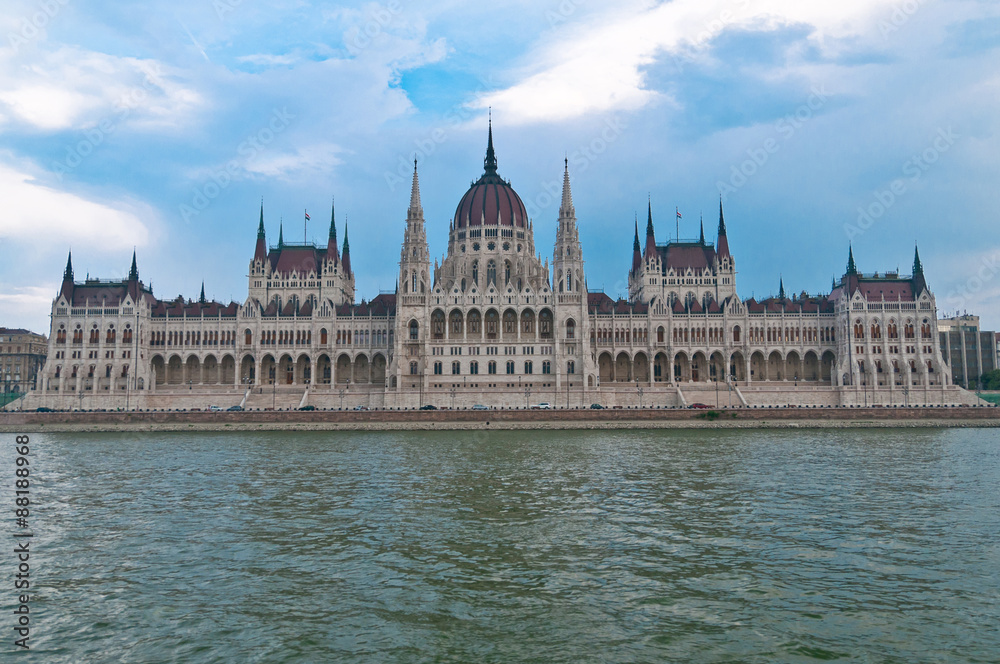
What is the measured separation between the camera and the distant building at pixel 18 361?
129875 mm

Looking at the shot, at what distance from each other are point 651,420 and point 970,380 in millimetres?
87250

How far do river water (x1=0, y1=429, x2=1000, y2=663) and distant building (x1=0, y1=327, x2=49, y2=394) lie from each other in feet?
344

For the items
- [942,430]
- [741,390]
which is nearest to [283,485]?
[942,430]

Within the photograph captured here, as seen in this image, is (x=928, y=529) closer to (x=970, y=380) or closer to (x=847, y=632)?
(x=847, y=632)

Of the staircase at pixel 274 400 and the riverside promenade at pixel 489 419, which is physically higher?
the staircase at pixel 274 400

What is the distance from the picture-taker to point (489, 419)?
249 ft

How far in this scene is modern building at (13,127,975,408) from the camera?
304ft

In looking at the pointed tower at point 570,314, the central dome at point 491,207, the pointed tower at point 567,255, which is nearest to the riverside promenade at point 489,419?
the pointed tower at point 570,314

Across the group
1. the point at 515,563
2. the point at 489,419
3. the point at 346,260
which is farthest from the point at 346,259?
the point at 515,563

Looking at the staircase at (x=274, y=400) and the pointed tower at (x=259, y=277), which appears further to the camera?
the pointed tower at (x=259, y=277)

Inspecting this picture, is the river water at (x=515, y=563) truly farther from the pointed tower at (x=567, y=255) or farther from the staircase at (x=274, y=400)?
the pointed tower at (x=567, y=255)

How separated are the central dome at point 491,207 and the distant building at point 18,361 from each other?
7726cm

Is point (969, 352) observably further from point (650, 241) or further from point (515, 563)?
point (515, 563)

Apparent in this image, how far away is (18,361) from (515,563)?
138 metres
